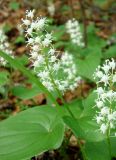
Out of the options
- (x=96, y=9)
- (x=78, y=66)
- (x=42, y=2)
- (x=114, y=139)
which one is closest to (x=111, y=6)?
(x=96, y=9)

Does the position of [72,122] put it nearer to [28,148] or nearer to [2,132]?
[28,148]


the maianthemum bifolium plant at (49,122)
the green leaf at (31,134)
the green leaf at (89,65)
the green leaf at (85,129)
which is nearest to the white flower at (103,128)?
the maianthemum bifolium plant at (49,122)

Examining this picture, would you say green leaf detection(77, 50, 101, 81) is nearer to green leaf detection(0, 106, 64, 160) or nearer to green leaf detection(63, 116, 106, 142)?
green leaf detection(0, 106, 64, 160)

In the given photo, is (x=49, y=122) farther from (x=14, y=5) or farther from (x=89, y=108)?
(x=14, y=5)

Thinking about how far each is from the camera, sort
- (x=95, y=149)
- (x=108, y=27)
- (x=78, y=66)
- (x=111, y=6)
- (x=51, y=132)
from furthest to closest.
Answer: (x=111, y=6) → (x=108, y=27) → (x=78, y=66) → (x=95, y=149) → (x=51, y=132)

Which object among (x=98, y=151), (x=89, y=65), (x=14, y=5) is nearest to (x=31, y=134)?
(x=98, y=151)

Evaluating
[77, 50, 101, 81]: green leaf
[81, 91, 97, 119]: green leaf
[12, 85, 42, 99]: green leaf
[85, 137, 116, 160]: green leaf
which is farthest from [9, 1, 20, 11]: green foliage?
[85, 137, 116, 160]: green leaf
